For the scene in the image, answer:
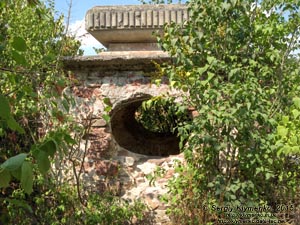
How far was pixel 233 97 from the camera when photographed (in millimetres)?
3736

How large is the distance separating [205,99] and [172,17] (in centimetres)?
151

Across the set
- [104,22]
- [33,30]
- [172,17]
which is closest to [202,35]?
[172,17]

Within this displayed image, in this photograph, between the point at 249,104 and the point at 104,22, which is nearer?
the point at 249,104

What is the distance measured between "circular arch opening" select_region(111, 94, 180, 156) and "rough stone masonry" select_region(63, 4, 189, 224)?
62.4 inches

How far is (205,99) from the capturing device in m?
4.08

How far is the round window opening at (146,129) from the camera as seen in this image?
6.80 meters

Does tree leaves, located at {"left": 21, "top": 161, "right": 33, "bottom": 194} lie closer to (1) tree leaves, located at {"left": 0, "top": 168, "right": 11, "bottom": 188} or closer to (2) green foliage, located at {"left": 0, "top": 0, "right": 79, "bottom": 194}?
(1) tree leaves, located at {"left": 0, "top": 168, "right": 11, "bottom": 188}

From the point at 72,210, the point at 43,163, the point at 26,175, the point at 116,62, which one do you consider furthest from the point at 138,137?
the point at 26,175

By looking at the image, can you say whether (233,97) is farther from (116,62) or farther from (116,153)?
(116,153)

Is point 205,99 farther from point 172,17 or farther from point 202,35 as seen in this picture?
point 172,17

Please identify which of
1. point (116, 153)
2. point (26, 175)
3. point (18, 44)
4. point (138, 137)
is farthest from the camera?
point (138, 137)

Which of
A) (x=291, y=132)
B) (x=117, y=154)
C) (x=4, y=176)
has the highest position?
(x=291, y=132)

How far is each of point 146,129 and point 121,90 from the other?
10.2ft

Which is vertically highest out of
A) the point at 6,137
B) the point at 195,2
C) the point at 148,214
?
the point at 195,2
